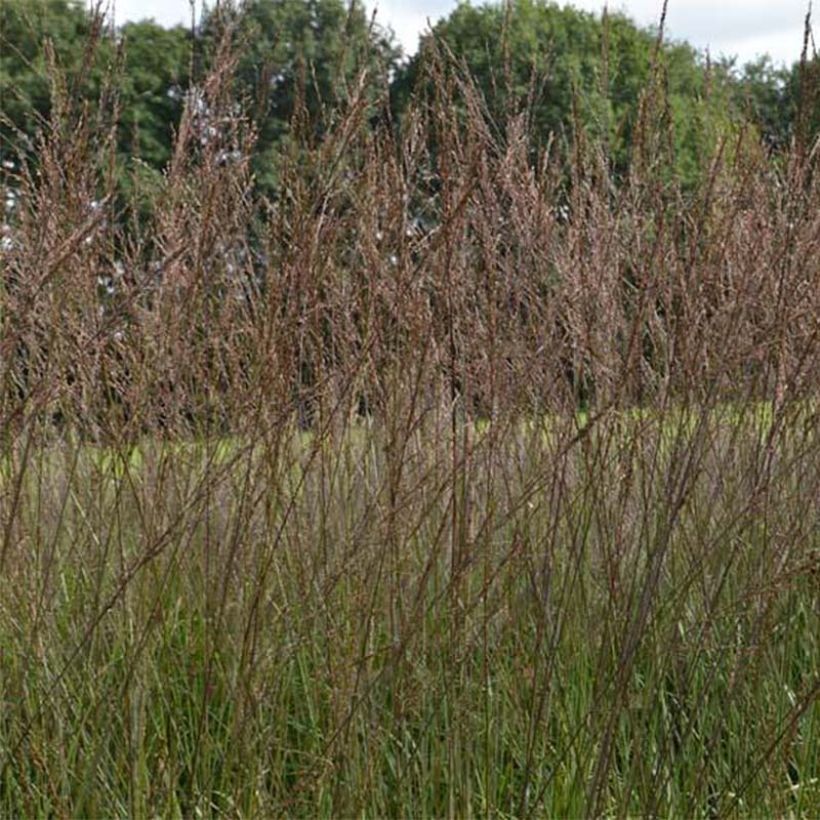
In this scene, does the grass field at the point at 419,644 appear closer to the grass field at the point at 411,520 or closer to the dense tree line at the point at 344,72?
the grass field at the point at 411,520

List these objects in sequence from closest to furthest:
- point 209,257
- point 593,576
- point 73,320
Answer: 1. point 209,257
2. point 73,320
3. point 593,576

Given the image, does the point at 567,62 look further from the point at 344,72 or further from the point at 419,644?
the point at 419,644

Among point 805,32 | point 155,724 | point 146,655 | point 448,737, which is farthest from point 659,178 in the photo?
point 155,724

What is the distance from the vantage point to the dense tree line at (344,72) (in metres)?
2.15

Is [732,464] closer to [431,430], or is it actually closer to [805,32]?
[431,430]

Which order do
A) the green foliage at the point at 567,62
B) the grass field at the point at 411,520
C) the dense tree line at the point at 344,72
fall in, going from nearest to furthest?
the grass field at the point at 411,520, the dense tree line at the point at 344,72, the green foliage at the point at 567,62

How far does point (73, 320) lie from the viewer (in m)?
2.34

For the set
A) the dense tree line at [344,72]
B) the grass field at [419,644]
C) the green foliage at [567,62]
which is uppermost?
the green foliage at [567,62]

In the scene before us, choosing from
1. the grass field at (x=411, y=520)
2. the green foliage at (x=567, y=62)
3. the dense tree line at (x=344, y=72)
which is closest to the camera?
the grass field at (x=411, y=520)

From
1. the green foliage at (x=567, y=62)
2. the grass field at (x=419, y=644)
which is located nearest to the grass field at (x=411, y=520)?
the grass field at (x=419, y=644)

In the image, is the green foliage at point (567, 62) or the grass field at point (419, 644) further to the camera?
the green foliage at point (567, 62)

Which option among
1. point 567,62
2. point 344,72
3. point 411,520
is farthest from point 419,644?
point 567,62

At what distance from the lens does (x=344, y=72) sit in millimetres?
2277

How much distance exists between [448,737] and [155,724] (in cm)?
→ 62
